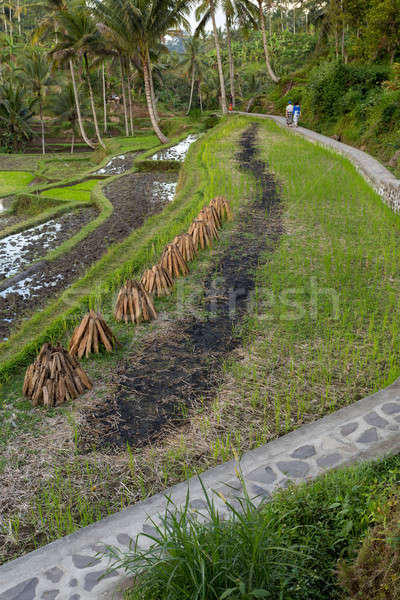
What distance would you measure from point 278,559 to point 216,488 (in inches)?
24.3

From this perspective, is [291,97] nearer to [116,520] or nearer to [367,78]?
[367,78]

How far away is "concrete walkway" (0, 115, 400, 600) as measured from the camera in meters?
1.90

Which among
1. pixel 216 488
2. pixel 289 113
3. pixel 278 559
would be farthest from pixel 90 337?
pixel 289 113

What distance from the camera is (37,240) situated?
27.1ft

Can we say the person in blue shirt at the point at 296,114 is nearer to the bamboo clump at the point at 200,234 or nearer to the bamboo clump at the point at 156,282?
the bamboo clump at the point at 200,234

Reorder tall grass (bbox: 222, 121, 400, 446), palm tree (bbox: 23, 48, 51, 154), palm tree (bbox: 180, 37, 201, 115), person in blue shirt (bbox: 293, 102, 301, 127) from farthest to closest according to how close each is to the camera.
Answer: palm tree (bbox: 180, 37, 201, 115), palm tree (bbox: 23, 48, 51, 154), person in blue shirt (bbox: 293, 102, 301, 127), tall grass (bbox: 222, 121, 400, 446)

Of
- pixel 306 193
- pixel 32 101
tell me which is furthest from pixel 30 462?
pixel 32 101

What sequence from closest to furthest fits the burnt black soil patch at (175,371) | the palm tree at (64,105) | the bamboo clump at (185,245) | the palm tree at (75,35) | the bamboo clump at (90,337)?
1. the burnt black soil patch at (175,371)
2. the bamboo clump at (90,337)
3. the bamboo clump at (185,245)
4. the palm tree at (75,35)
5. the palm tree at (64,105)

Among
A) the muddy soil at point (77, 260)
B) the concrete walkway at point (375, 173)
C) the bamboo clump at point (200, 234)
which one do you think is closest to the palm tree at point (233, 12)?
the concrete walkway at point (375, 173)

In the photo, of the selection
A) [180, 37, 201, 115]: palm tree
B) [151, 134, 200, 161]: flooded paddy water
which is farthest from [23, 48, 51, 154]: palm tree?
[180, 37, 201, 115]: palm tree

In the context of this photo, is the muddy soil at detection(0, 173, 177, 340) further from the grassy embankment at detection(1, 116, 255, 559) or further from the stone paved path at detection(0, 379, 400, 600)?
the stone paved path at detection(0, 379, 400, 600)

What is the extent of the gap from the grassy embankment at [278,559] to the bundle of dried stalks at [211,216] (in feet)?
15.7

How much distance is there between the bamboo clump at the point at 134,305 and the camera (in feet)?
14.2

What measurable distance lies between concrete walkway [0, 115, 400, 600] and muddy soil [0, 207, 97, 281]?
16.2ft
